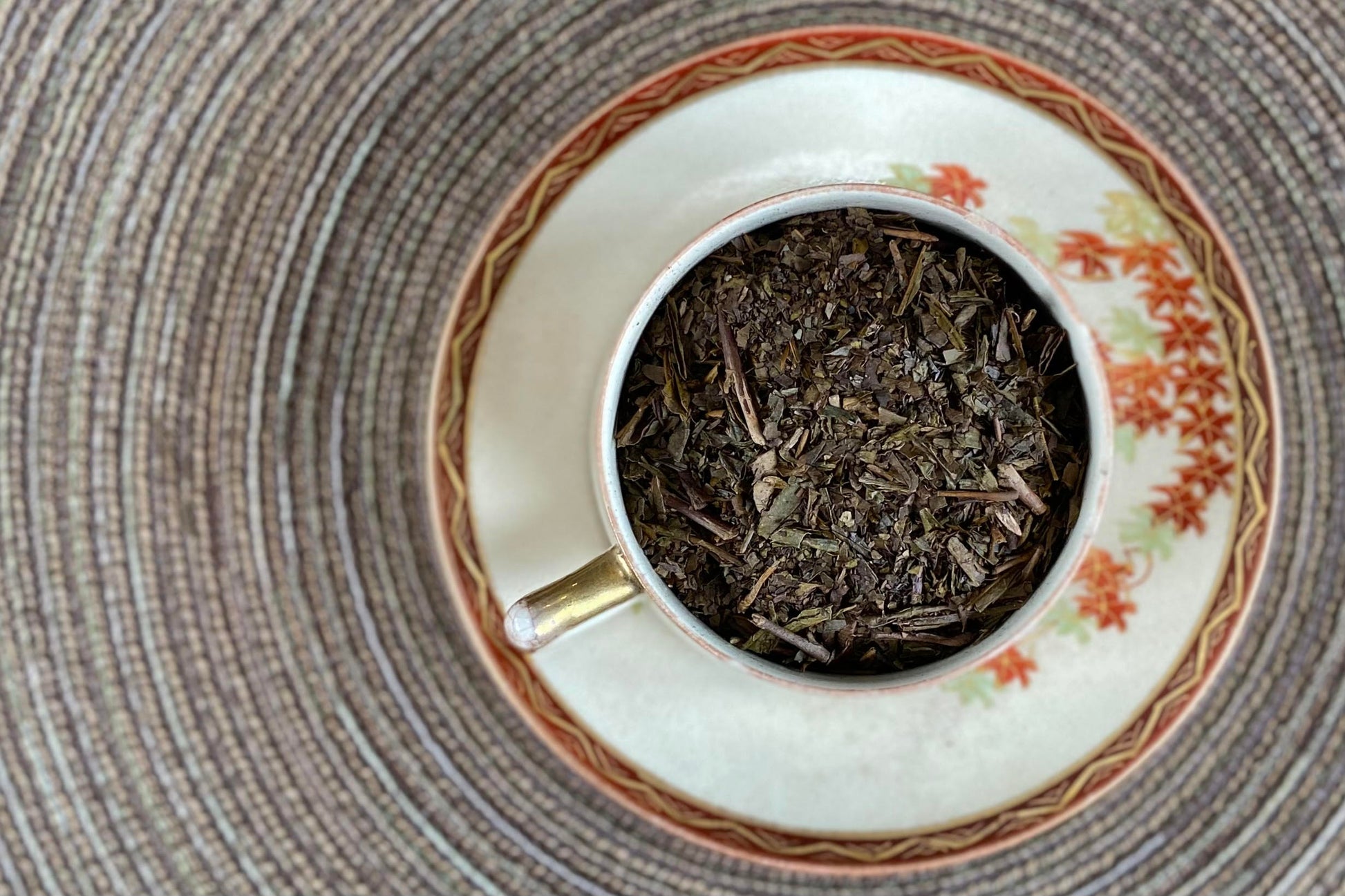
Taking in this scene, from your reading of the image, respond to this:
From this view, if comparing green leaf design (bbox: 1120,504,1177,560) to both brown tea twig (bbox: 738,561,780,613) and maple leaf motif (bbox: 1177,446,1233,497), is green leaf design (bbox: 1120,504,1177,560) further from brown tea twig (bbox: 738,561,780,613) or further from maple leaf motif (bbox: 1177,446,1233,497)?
brown tea twig (bbox: 738,561,780,613)

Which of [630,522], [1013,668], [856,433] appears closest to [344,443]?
[630,522]

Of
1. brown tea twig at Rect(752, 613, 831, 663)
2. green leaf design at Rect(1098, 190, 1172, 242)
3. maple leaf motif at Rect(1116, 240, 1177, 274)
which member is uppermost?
green leaf design at Rect(1098, 190, 1172, 242)

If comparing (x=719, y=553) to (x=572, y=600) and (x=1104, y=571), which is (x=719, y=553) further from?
(x=1104, y=571)

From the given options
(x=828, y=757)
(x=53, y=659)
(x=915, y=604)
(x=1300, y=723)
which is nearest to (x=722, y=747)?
(x=828, y=757)

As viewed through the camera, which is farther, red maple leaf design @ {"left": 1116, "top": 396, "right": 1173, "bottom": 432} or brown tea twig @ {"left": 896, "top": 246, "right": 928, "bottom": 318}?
red maple leaf design @ {"left": 1116, "top": 396, "right": 1173, "bottom": 432}

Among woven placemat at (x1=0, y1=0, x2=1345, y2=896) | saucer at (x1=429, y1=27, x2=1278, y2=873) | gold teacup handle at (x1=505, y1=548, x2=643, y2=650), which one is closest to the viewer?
gold teacup handle at (x1=505, y1=548, x2=643, y2=650)

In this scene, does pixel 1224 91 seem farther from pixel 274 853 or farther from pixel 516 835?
pixel 274 853

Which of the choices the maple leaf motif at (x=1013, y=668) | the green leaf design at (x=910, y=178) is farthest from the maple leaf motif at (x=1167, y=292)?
the maple leaf motif at (x=1013, y=668)

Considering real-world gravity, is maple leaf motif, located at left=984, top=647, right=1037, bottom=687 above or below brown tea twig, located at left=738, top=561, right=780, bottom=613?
below

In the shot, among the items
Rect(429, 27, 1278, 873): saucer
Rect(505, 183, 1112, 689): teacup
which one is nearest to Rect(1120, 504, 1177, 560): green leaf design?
Rect(429, 27, 1278, 873): saucer
